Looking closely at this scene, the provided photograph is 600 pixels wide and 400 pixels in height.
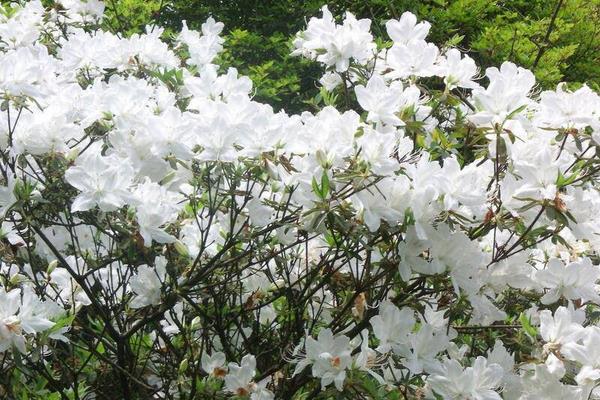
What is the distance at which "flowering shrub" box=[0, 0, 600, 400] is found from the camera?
77.5 inches

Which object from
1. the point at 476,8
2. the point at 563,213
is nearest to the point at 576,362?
the point at 563,213

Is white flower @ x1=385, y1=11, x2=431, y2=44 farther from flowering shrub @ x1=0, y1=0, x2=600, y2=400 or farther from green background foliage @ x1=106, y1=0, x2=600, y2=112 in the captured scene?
green background foliage @ x1=106, y1=0, x2=600, y2=112

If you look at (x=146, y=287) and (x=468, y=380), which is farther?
(x=146, y=287)

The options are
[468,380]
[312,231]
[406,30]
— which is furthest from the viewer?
[406,30]

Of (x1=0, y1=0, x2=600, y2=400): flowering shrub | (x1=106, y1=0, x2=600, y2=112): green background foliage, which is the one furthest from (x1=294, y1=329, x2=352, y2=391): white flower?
(x1=106, y1=0, x2=600, y2=112): green background foliage

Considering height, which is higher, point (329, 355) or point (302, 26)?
point (302, 26)

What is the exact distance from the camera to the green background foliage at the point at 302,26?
5691 mm

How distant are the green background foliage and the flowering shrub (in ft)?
9.63

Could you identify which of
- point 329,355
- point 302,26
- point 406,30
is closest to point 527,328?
point 329,355

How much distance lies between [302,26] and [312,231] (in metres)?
4.54

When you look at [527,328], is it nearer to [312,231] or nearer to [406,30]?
[312,231]

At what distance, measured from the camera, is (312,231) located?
76.4 inches

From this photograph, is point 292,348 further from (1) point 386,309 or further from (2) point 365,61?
(2) point 365,61

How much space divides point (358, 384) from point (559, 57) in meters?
5.30
